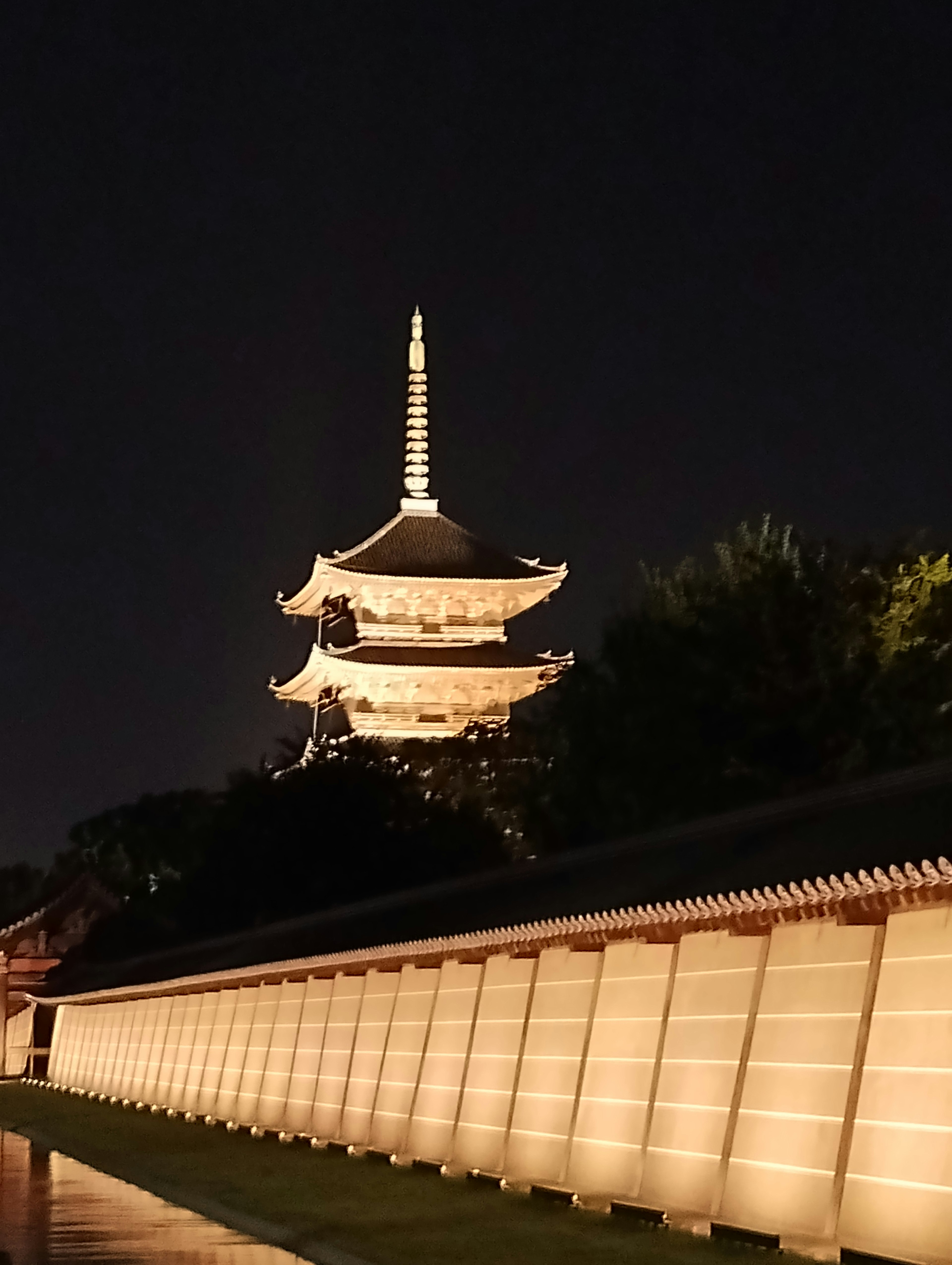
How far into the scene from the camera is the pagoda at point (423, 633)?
68062 mm

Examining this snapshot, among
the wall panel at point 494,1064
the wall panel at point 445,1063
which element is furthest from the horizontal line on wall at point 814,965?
the wall panel at point 445,1063

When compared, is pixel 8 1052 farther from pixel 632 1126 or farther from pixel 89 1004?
pixel 632 1126

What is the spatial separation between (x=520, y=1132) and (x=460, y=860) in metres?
32.8

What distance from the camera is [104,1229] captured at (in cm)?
1534

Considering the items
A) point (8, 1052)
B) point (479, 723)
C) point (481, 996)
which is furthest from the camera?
point (479, 723)

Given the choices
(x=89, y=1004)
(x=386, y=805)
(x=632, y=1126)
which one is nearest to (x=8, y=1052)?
(x=89, y=1004)

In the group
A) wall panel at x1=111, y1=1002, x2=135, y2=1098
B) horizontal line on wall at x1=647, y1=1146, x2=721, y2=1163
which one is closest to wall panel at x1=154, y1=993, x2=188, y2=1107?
wall panel at x1=111, y1=1002, x2=135, y2=1098

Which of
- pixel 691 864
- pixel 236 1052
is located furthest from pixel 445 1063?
pixel 236 1052

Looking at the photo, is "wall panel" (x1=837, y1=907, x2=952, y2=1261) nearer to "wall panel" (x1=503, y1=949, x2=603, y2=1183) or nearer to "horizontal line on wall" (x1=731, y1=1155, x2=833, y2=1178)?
"horizontal line on wall" (x1=731, y1=1155, x2=833, y2=1178)

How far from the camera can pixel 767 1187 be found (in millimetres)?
13531

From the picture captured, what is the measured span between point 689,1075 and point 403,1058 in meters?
7.35

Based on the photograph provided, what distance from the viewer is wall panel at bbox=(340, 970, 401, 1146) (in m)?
23.2

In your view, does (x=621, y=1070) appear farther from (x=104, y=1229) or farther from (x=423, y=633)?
(x=423, y=633)

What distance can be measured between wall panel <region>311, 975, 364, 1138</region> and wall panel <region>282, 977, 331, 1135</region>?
114mm
